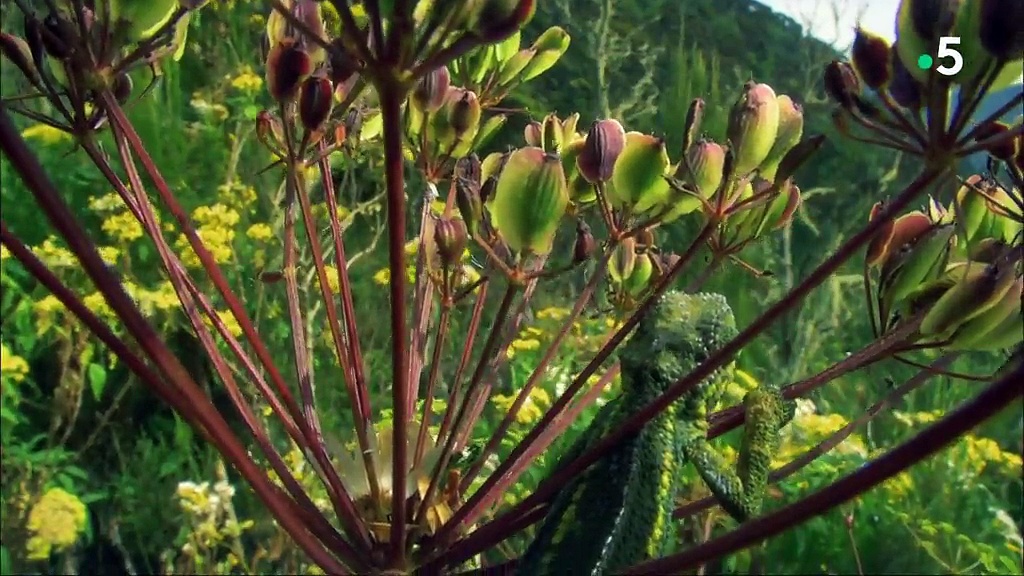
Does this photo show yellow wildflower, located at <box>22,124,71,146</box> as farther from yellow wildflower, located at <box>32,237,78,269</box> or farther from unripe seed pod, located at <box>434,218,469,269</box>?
unripe seed pod, located at <box>434,218,469,269</box>

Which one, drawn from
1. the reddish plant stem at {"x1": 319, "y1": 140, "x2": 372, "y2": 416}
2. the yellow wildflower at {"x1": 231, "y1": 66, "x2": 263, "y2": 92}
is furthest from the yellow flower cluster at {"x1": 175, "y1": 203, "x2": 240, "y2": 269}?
the reddish plant stem at {"x1": 319, "y1": 140, "x2": 372, "y2": 416}

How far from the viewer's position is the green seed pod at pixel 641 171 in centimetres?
44

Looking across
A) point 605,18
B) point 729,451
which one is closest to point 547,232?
point 729,451

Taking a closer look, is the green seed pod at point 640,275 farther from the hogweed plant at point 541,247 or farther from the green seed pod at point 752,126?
the green seed pod at point 752,126

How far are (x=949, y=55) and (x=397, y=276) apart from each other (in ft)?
0.63

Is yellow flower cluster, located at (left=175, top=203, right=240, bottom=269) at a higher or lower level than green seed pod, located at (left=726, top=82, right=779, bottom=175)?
higher

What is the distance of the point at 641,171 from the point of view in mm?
443

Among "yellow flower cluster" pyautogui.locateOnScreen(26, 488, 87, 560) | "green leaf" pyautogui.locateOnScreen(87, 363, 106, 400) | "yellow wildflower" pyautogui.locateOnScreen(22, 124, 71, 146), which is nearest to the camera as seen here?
"yellow flower cluster" pyautogui.locateOnScreen(26, 488, 87, 560)

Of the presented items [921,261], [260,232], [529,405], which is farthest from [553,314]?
[921,261]

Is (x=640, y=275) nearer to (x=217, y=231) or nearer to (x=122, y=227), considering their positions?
(x=217, y=231)

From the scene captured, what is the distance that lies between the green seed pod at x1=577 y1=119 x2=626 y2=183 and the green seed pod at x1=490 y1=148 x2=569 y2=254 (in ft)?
0.14

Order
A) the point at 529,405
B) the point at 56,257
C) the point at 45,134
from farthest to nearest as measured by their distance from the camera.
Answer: the point at 45,134
the point at 56,257
the point at 529,405

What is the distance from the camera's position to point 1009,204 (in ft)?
1.32

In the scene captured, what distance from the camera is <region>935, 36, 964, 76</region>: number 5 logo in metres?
0.31
